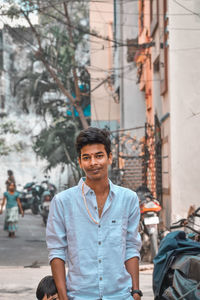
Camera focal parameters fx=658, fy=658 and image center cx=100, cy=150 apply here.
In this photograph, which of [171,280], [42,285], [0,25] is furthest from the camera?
[0,25]

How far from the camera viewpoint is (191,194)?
10695mm

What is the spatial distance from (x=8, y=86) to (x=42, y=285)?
35.0 meters

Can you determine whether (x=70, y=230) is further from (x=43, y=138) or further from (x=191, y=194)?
(x=43, y=138)

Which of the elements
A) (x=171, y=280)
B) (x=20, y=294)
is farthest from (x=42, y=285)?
(x=20, y=294)

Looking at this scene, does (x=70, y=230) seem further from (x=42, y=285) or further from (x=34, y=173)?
(x=34, y=173)

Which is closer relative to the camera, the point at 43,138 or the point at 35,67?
the point at 43,138

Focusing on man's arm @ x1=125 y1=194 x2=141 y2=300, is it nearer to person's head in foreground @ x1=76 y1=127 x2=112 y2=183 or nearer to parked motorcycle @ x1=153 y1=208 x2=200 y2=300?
person's head in foreground @ x1=76 y1=127 x2=112 y2=183

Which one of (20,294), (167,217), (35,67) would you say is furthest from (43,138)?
(20,294)

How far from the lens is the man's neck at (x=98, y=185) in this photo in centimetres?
301

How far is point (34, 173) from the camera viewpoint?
1430 inches

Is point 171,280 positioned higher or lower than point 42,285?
lower

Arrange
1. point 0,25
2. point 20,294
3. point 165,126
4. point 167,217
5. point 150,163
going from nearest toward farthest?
point 20,294 < point 0,25 < point 167,217 < point 165,126 < point 150,163

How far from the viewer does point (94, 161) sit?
117 inches

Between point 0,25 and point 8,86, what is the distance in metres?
27.1
